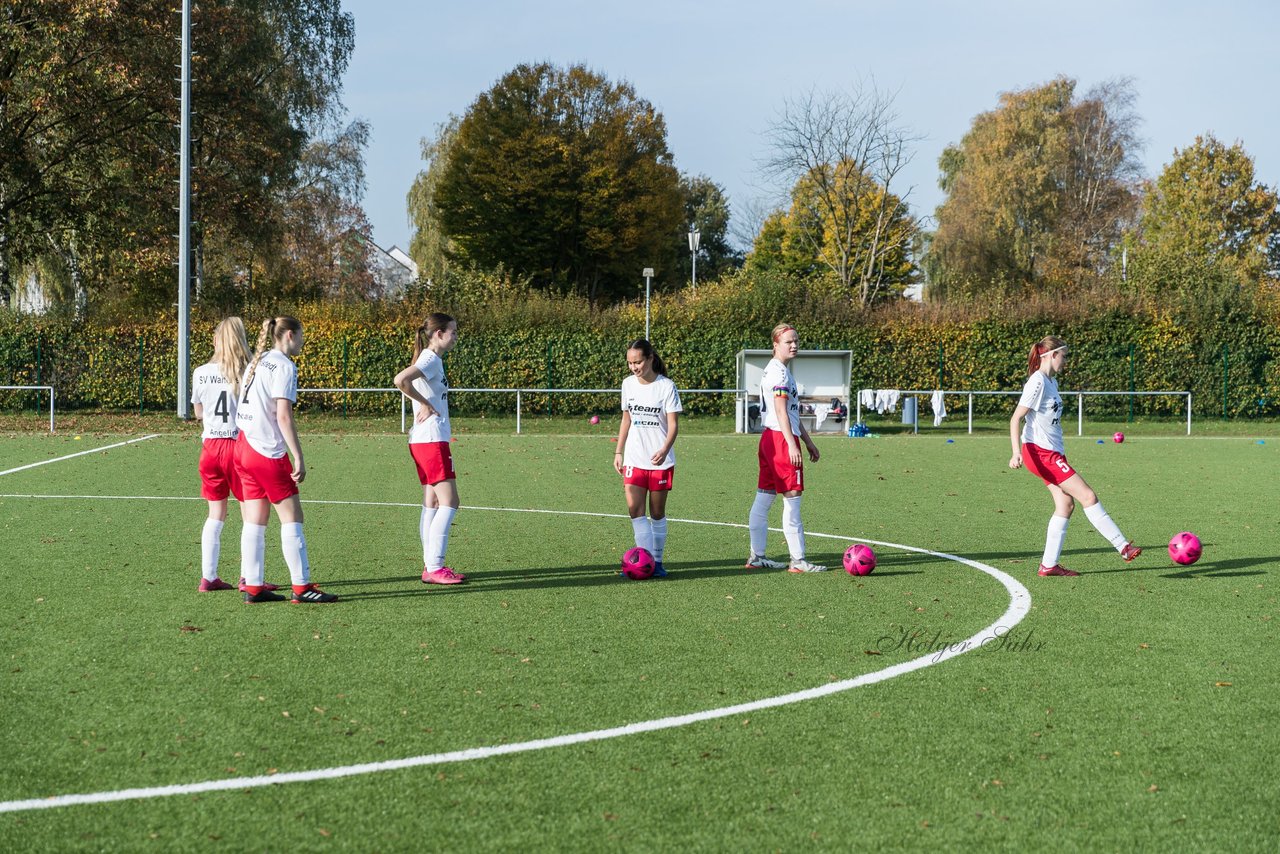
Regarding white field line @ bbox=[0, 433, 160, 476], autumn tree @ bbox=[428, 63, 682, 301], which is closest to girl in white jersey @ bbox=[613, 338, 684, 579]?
white field line @ bbox=[0, 433, 160, 476]

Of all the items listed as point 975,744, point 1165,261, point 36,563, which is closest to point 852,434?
point 1165,261

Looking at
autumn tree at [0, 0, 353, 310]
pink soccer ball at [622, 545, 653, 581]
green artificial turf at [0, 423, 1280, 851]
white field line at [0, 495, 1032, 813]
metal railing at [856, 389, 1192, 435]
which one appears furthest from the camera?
autumn tree at [0, 0, 353, 310]

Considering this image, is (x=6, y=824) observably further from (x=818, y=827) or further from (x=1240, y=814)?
(x=1240, y=814)

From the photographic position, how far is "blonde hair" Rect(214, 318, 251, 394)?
7.57 metres

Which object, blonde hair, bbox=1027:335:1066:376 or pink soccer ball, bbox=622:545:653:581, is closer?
pink soccer ball, bbox=622:545:653:581

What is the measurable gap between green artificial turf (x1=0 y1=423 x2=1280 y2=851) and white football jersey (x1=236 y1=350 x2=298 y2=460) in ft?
3.44

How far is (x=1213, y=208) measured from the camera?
182 feet

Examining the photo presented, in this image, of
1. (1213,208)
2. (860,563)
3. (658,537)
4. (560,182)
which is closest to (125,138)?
(560,182)

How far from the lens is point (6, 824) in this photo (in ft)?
12.5

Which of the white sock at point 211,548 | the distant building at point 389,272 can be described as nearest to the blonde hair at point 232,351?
the white sock at point 211,548

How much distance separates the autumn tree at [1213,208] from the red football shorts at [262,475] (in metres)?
54.5

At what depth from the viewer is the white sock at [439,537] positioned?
8.41 metres

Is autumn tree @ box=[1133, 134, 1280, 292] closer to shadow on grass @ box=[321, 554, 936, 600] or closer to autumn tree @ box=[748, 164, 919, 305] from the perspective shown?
autumn tree @ box=[748, 164, 919, 305]

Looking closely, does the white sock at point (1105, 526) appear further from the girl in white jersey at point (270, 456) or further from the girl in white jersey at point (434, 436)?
the girl in white jersey at point (270, 456)
